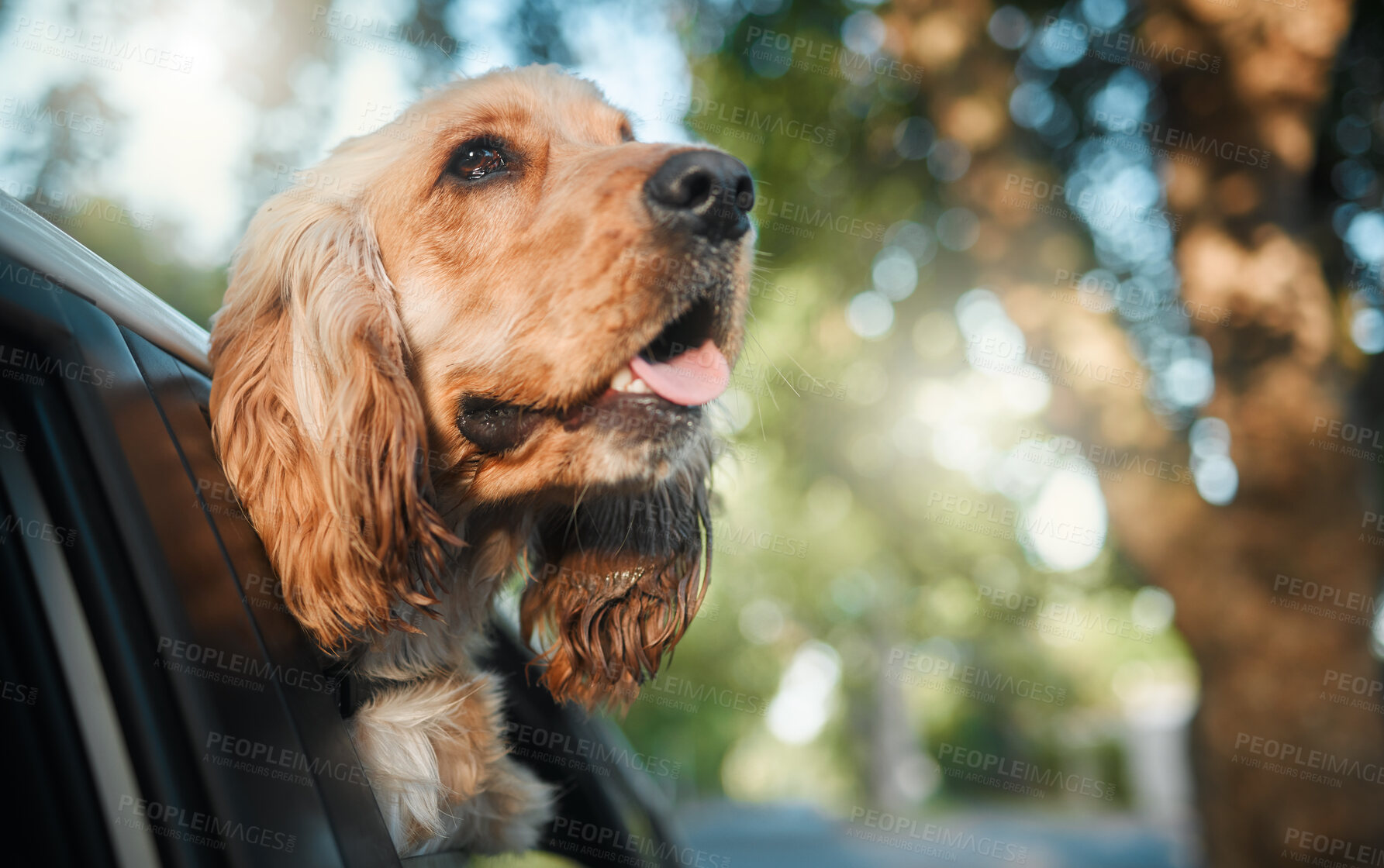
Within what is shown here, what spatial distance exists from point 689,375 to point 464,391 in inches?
25.6

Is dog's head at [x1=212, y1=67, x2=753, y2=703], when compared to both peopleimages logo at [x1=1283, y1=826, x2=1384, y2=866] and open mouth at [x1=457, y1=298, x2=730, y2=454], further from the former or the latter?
peopleimages logo at [x1=1283, y1=826, x2=1384, y2=866]

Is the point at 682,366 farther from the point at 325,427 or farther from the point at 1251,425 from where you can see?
the point at 1251,425

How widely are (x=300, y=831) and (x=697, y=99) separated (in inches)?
331

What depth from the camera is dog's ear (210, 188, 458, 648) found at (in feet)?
6.45

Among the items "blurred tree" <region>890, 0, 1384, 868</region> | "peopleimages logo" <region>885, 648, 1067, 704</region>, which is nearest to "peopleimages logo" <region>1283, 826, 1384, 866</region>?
"blurred tree" <region>890, 0, 1384, 868</region>

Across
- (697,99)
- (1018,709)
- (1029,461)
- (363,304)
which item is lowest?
(1018,709)

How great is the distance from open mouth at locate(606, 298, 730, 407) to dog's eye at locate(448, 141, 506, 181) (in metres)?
0.84

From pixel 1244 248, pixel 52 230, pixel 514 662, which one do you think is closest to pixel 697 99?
pixel 1244 248

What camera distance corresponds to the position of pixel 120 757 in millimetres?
1294

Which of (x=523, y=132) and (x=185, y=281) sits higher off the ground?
(x=185, y=281)

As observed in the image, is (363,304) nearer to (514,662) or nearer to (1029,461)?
(514,662)

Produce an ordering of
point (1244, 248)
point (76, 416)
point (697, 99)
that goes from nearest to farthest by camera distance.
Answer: point (76, 416), point (1244, 248), point (697, 99)

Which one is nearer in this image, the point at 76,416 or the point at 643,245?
the point at 76,416

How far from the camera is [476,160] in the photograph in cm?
260
